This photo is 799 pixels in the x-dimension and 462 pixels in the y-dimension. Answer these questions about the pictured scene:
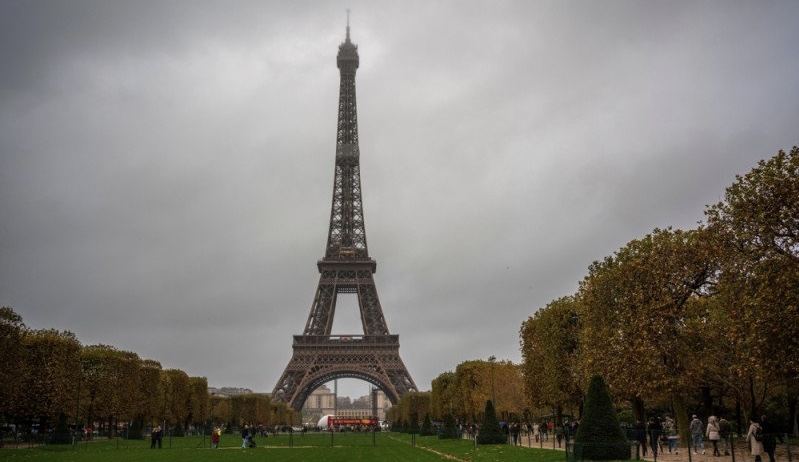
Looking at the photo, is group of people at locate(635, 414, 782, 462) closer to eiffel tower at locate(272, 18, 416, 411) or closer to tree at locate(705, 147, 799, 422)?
tree at locate(705, 147, 799, 422)

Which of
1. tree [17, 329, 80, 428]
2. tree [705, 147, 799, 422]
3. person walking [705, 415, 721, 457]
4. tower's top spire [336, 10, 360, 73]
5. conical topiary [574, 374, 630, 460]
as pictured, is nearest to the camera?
tree [705, 147, 799, 422]

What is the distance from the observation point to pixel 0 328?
44.4 metres

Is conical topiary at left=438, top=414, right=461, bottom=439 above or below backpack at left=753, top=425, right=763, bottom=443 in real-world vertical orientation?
below

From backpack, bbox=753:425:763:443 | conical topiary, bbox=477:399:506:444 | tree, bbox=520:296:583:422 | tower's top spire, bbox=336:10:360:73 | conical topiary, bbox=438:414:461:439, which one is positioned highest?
tower's top spire, bbox=336:10:360:73

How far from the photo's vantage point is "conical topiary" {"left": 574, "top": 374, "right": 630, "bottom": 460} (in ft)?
84.0

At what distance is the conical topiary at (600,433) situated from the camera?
25609mm

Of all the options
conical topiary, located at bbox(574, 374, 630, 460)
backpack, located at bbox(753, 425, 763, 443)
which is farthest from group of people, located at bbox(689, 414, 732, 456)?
backpack, located at bbox(753, 425, 763, 443)

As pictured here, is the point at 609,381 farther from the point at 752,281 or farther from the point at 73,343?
the point at 73,343

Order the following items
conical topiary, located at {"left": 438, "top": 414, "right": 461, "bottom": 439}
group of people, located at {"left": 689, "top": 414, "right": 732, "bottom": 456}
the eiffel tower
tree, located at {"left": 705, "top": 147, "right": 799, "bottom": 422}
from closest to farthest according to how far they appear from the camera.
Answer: tree, located at {"left": 705, "top": 147, "right": 799, "bottom": 422} < group of people, located at {"left": 689, "top": 414, "right": 732, "bottom": 456} < conical topiary, located at {"left": 438, "top": 414, "right": 461, "bottom": 439} < the eiffel tower

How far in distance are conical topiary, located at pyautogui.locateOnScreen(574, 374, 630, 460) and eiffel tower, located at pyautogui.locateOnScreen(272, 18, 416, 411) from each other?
7786cm

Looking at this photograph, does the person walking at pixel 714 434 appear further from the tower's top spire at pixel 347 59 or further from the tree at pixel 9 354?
the tower's top spire at pixel 347 59

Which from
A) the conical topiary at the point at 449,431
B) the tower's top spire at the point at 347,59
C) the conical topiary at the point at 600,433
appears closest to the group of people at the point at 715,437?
the conical topiary at the point at 600,433

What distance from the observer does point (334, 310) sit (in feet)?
359

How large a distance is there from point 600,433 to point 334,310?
85327 mm
